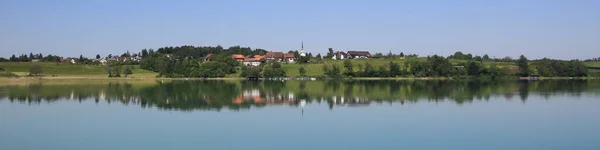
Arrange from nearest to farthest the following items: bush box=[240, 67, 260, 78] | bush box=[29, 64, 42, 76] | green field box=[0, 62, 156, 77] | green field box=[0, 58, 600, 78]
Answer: bush box=[29, 64, 42, 76], bush box=[240, 67, 260, 78], green field box=[0, 62, 156, 77], green field box=[0, 58, 600, 78]

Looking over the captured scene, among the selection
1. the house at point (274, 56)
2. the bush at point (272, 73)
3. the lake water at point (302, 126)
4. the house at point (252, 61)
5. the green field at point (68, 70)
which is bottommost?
the lake water at point (302, 126)

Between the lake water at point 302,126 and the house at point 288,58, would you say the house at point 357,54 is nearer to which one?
the house at point 288,58

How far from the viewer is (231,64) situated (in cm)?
11738

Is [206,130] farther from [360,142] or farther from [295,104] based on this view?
[295,104]

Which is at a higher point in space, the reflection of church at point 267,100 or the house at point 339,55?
the house at point 339,55

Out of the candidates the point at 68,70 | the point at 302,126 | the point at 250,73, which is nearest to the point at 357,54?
the point at 250,73

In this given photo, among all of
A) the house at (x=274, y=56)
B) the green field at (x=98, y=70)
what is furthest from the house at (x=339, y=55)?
the green field at (x=98, y=70)

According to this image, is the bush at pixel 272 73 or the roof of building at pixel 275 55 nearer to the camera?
the bush at pixel 272 73

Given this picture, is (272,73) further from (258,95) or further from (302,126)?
(302,126)

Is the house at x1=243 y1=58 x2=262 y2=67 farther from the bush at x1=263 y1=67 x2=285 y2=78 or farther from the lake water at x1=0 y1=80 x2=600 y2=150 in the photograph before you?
the lake water at x1=0 y1=80 x2=600 y2=150

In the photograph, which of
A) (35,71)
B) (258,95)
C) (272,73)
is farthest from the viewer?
(272,73)

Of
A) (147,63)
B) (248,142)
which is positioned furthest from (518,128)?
(147,63)

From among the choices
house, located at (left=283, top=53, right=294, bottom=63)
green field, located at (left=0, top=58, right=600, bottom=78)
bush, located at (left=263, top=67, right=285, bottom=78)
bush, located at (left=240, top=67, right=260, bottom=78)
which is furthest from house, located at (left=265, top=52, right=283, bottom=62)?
bush, located at (left=240, top=67, right=260, bottom=78)

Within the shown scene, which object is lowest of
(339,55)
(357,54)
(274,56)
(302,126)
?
(302,126)
